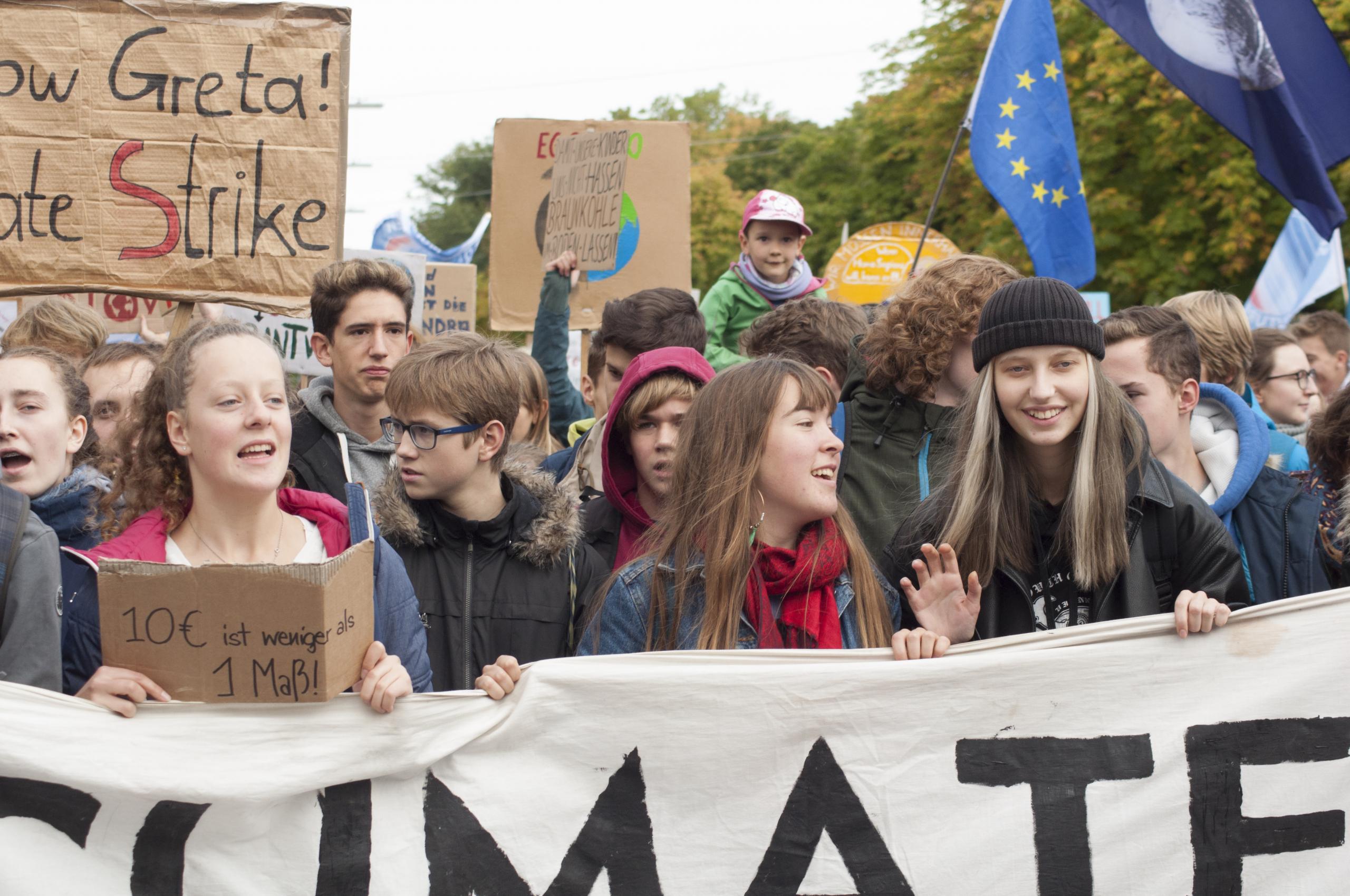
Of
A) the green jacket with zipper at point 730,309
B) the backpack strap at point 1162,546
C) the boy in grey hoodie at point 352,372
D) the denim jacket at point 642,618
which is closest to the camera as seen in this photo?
the backpack strap at point 1162,546

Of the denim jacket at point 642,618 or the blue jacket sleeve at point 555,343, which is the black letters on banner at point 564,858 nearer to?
the denim jacket at point 642,618

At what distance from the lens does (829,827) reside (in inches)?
113

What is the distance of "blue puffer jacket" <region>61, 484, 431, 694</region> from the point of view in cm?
284

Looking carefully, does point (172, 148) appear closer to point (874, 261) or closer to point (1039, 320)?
point (1039, 320)

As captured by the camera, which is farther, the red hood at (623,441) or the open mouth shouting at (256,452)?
the red hood at (623,441)

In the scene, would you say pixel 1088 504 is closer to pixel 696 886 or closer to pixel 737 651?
pixel 737 651

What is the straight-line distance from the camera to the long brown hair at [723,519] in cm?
309

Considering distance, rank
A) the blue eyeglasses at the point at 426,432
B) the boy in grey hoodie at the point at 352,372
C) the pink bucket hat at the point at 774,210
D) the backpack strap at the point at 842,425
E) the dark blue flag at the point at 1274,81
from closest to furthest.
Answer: the blue eyeglasses at the point at 426,432, the backpack strap at the point at 842,425, the boy in grey hoodie at the point at 352,372, the dark blue flag at the point at 1274,81, the pink bucket hat at the point at 774,210

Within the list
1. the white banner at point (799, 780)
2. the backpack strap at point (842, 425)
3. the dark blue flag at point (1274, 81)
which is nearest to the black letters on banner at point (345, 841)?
the white banner at point (799, 780)

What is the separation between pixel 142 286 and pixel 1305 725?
11.5 ft

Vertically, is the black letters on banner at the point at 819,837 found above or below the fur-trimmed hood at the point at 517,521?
below

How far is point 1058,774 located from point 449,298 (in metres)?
7.44

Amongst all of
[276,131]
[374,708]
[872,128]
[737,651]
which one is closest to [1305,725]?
[737,651]

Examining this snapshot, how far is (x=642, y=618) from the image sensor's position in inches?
122
